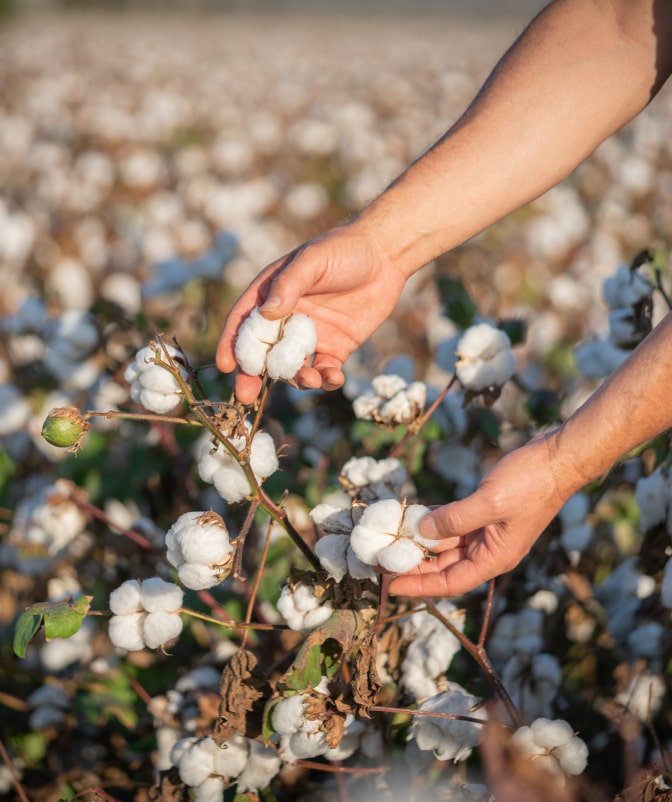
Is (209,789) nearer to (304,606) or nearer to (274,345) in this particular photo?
(304,606)

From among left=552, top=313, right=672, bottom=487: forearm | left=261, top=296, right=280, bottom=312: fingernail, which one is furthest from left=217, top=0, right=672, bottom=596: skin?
left=552, top=313, right=672, bottom=487: forearm

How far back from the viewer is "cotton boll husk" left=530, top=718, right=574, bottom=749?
1.07 m

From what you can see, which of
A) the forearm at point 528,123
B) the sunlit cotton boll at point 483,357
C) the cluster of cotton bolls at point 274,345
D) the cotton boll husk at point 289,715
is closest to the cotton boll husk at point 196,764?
the cotton boll husk at point 289,715

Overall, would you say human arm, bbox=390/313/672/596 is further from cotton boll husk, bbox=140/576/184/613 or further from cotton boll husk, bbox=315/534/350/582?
cotton boll husk, bbox=140/576/184/613

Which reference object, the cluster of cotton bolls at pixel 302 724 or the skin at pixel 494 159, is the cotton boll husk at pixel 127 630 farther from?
the skin at pixel 494 159

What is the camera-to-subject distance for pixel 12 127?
5.76 metres

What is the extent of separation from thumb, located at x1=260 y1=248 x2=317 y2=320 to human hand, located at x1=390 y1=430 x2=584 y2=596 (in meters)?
0.31

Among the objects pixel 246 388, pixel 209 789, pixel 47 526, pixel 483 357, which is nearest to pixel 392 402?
pixel 483 357

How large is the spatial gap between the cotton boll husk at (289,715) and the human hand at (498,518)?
0.58ft

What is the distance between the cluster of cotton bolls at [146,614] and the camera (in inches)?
44.7

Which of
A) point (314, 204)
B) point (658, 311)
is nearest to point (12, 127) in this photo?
point (314, 204)

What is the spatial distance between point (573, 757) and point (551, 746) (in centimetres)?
3

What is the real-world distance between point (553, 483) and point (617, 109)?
709mm

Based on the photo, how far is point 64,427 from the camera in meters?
1.06
